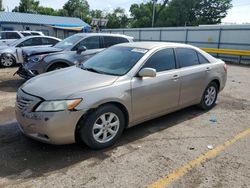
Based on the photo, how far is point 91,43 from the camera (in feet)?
27.2

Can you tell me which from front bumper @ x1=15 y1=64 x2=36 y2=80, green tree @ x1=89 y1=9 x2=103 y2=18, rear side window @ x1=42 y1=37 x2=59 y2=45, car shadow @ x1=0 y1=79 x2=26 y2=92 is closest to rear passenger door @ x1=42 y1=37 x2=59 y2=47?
rear side window @ x1=42 y1=37 x2=59 y2=45

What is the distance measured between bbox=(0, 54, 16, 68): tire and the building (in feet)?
80.3

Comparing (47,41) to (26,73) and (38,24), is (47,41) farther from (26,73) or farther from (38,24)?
(38,24)

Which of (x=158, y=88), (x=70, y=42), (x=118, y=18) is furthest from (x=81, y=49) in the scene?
(x=118, y=18)

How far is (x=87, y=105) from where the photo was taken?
3438 mm

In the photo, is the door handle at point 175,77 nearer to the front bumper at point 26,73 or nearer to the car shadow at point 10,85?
the front bumper at point 26,73

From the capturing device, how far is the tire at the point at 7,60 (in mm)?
11328

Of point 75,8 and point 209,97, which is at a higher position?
point 75,8

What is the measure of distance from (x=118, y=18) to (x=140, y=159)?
243 ft

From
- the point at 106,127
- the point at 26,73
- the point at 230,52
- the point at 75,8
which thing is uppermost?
the point at 75,8

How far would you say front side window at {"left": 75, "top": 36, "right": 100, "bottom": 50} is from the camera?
8.14 metres

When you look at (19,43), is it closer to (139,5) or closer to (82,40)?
(82,40)

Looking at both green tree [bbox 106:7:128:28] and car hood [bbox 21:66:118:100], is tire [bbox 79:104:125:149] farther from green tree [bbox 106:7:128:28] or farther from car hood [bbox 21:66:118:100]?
green tree [bbox 106:7:128:28]

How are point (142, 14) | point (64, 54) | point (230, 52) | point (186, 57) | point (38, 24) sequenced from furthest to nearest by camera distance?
point (142, 14), point (38, 24), point (230, 52), point (64, 54), point (186, 57)
